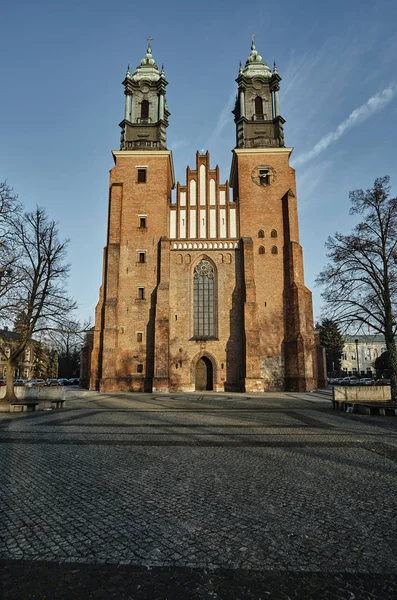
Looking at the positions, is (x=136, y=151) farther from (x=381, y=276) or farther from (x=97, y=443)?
(x=97, y=443)

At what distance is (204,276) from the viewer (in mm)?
29375

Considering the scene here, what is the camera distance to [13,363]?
51.3 feet

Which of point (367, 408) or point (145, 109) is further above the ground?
point (145, 109)

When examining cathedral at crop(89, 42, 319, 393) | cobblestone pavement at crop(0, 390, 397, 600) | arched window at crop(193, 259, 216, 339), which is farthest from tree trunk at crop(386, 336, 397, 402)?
arched window at crop(193, 259, 216, 339)

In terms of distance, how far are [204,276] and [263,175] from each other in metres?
9.91

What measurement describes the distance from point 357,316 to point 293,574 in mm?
14307

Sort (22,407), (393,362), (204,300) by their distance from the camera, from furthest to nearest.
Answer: (204,300), (393,362), (22,407)

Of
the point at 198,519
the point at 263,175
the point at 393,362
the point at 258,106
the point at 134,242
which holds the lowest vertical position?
the point at 198,519

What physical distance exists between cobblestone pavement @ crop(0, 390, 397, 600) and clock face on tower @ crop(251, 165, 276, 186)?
85.8 feet

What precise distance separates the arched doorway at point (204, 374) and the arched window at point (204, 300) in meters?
2.03

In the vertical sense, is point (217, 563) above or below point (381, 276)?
below

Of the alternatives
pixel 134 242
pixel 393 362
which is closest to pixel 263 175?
pixel 134 242

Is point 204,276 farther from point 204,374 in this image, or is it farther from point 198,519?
point 198,519

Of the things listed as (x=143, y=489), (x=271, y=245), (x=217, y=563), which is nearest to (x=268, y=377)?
(x=271, y=245)
